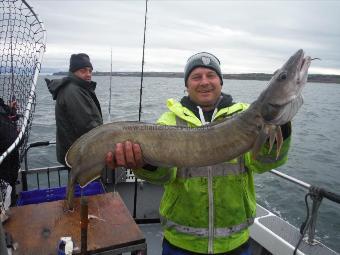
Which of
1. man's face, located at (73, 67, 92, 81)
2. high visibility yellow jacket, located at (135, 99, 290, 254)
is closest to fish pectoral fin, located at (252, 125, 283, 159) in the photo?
high visibility yellow jacket, located at (135, 99, 290, 254)

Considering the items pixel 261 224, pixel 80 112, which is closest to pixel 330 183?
pixel 261 224

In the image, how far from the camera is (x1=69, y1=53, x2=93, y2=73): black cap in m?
6.14

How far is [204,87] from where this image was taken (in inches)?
126

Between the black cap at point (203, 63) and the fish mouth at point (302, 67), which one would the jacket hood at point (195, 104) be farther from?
the fish mouth at point (302, 67)

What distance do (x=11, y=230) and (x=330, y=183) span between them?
13.9 m

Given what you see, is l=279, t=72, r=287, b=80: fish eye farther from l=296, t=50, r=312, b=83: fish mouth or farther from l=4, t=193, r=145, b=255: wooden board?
l=4, t=193, r=145, b=255: wooden board

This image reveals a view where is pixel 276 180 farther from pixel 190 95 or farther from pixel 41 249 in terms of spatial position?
pixel 41 249

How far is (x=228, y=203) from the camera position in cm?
294

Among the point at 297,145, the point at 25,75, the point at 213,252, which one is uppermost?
the point at 25,75

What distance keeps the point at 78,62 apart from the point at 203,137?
4.09 metres

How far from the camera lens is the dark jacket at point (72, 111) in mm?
5727

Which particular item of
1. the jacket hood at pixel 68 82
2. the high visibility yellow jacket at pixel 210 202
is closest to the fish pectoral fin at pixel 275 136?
the high visibility yellow jacket at pixel 210 202

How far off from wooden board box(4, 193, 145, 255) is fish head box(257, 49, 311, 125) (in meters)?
1.47

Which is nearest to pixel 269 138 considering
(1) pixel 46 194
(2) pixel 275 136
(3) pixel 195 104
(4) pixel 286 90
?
(2) pixel 275 136
